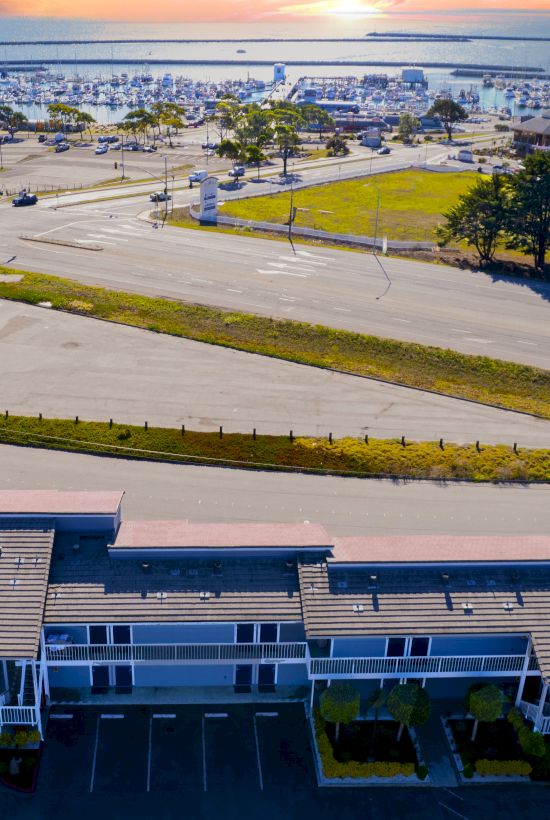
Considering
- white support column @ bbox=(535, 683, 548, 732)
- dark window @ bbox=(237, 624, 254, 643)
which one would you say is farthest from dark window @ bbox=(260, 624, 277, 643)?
white support column @ bbox=(535, 683, 548, 732)

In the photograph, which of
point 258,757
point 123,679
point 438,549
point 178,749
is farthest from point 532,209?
point 178,749

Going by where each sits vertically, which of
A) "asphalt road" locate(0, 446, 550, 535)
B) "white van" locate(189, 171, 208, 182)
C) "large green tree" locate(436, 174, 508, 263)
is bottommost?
"asphalt road" locate(0, 446, 550, 535)

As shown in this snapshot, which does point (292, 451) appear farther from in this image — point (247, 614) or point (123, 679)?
point (123, 679)

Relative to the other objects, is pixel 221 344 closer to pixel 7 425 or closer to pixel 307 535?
pixel 7 425

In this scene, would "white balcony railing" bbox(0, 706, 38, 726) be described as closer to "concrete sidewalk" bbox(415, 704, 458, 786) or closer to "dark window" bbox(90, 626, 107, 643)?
"dark window" bbox(90, 626, 107, 643)

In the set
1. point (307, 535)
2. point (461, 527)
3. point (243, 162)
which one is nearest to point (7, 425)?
point (307, 535)

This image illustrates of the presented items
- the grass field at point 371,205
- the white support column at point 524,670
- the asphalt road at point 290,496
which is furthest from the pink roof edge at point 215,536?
the grass field at point 371,205
